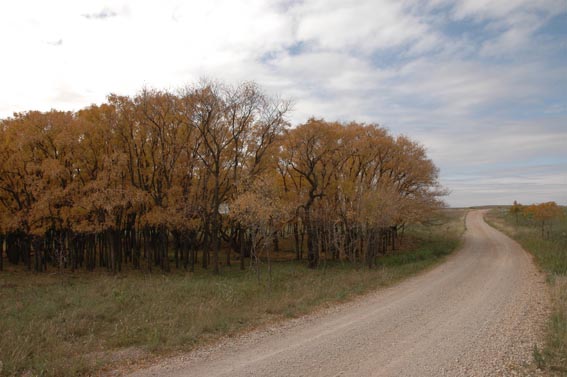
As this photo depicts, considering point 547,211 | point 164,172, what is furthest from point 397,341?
point 547,211

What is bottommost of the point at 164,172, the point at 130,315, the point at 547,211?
the point at 130,315

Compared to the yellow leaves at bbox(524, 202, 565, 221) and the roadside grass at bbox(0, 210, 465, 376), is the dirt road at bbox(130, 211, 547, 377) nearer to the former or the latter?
the roadside grass at bbox(0, 210, 465, 376)

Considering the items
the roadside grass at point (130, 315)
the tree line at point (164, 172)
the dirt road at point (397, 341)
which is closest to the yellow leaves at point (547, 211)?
the tree line at point (164, 172)

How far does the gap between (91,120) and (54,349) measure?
21.5 metres

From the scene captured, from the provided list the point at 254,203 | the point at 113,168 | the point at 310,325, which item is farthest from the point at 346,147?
the point at 310,325

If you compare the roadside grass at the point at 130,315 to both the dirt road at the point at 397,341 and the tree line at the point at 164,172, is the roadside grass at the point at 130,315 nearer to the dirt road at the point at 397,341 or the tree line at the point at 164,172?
the dirt road at the point at 397,341

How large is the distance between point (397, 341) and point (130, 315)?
8.98m

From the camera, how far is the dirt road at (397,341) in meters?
7.67

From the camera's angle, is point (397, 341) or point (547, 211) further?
point (547, 211)

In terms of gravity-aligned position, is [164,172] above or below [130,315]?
above

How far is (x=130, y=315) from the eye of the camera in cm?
1261

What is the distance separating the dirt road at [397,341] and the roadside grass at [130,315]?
1.08 metres

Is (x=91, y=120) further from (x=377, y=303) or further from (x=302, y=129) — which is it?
(x=377, y=303)

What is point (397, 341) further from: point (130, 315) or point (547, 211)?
point (547, 211)
